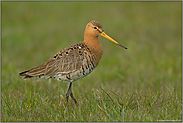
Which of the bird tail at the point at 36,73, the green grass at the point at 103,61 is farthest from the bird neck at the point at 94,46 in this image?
the bird tail at the point at 36,73

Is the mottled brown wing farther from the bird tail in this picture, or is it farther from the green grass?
the green grass

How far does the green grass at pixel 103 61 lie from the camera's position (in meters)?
5.12

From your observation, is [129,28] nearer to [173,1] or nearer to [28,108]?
[173,1]

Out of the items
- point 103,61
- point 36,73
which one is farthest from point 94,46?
point 103,61

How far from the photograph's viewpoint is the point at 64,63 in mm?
6066

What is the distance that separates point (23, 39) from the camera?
43.2ft

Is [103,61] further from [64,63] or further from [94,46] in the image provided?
[64,63]

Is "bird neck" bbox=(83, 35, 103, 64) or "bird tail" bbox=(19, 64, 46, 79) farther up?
"bird neck" bbox=(83, 35, 103, 64)

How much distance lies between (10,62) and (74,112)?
5.68m

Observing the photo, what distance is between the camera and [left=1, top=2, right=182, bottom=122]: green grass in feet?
16.8

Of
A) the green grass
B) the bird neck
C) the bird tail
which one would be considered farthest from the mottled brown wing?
the green grass

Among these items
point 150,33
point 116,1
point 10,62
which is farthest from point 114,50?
point 116,1

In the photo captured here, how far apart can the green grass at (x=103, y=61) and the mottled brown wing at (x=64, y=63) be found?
45cm

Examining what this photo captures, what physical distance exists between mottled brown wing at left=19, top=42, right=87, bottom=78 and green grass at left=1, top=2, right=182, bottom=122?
0.45m
